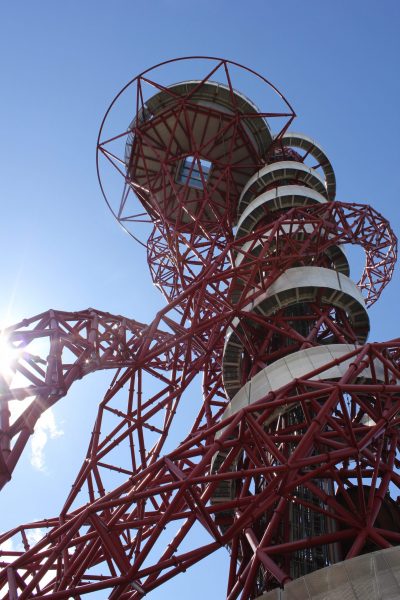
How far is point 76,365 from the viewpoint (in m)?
17.9

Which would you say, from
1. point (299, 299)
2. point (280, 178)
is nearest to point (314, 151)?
point (280, 178)

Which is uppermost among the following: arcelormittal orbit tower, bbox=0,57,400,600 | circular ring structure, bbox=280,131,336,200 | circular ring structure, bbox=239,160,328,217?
circular ring structure, bbox=280,131,336,200

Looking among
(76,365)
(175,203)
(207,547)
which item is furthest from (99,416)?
(175,203)

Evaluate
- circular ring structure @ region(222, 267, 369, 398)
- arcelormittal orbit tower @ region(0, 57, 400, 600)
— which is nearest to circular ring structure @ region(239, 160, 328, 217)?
arcelormittal orbit tower @ region(0, 57, 400, 600)

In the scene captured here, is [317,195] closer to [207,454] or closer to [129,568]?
[207,454]

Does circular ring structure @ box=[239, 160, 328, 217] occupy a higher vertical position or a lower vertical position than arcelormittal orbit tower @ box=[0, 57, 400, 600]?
higher

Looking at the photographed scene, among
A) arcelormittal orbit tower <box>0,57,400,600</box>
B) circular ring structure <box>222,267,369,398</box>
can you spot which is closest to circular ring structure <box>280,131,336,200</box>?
arcelormittal orbit tower <box>0,57,400,600</box>

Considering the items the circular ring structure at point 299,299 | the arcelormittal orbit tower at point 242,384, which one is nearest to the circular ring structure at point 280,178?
the arcelormittal orbit tower at point 242,384

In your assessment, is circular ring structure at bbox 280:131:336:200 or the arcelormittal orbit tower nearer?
the arcelormittal orbit tower

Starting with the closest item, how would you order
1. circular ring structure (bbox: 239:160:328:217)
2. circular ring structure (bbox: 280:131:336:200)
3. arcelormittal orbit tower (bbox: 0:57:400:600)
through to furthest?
arcelormittal orbit tower (bbox: 0:57:400:600), circular ring structure (bbox: 239:160:328:217), circular ring structure (bbox: 280:131:336:200)

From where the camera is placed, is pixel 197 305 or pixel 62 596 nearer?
pixel 62 596

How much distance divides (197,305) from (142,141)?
12.3 meters

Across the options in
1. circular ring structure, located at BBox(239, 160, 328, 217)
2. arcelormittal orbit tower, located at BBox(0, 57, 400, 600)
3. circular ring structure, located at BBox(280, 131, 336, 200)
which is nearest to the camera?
arcelormittal orbit tower, located at BBox(0, 57, 400, 600)

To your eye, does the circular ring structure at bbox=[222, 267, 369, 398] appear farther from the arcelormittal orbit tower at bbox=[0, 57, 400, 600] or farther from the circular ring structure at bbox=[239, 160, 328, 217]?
the circular ring structure at bbox=[239, 160, 328, 217]
